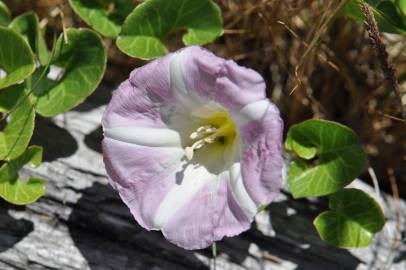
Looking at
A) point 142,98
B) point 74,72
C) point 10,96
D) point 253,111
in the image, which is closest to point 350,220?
point 253,111

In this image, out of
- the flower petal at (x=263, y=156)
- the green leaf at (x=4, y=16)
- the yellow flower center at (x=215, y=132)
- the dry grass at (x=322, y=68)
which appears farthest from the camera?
the dry grass at (x=322, y=68)

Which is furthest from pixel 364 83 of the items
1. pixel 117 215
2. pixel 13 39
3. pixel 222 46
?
pixel 13 39

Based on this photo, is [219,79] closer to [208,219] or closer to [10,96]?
[208,219]

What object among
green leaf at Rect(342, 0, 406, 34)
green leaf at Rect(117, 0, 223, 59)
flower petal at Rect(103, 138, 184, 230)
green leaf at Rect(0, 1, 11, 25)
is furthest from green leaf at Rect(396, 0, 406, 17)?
green leaf at Rect(0, 1, 11, 25)

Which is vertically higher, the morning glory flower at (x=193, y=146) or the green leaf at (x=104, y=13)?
the green leaf at (x=104, y=13)

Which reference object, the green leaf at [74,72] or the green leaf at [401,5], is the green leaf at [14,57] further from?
the green leaf at [401,5]

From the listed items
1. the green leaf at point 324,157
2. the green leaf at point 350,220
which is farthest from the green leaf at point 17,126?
the green leaf at point 350,220

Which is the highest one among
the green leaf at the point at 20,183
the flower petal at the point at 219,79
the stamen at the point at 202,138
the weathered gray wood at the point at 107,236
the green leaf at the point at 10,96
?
the flower petal at the point at 219,79
